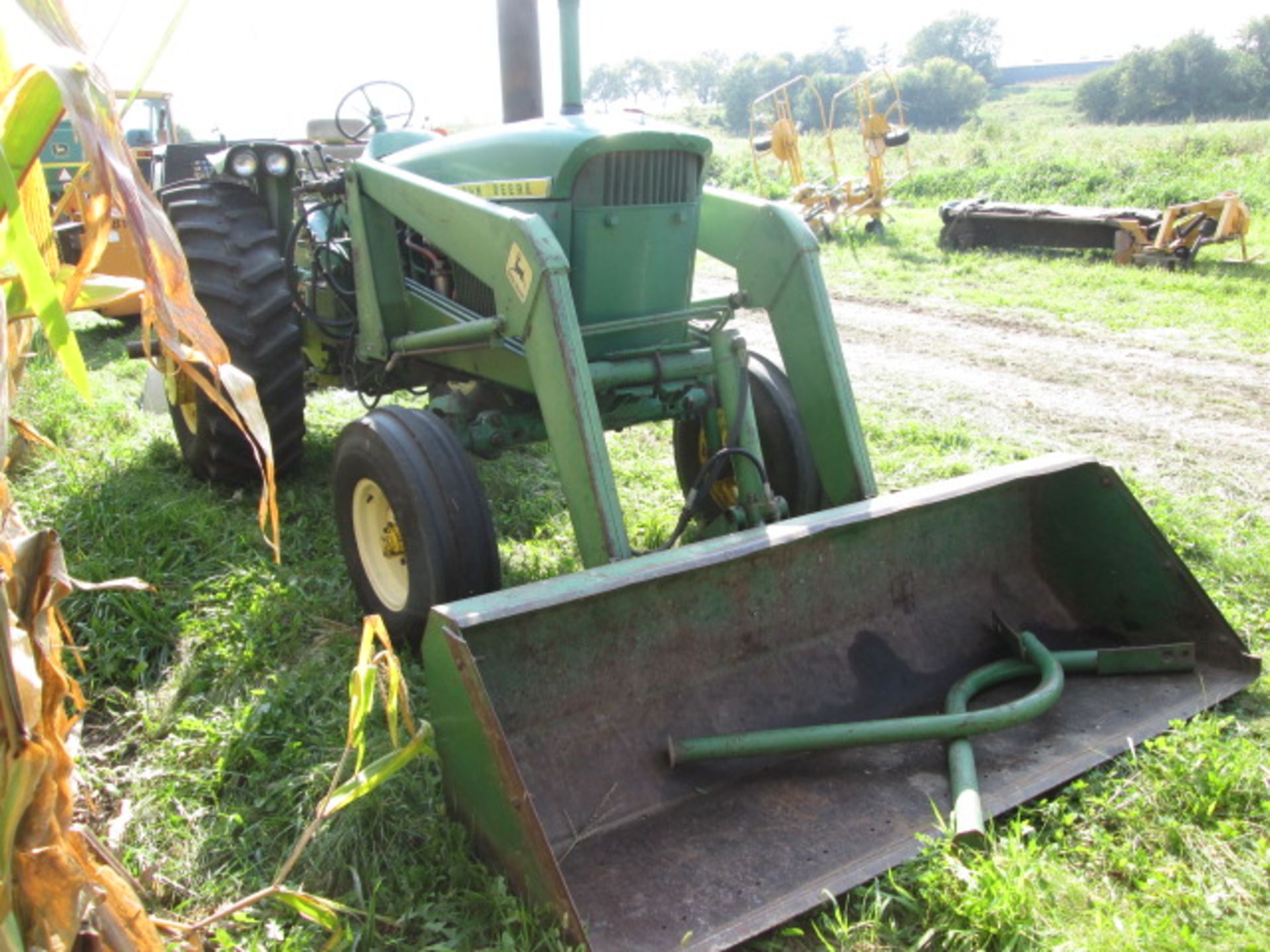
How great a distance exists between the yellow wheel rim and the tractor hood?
1.07 m

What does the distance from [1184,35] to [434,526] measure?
6464cm

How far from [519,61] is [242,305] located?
1.83 metres

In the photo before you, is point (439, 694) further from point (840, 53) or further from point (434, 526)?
point (840, 53)

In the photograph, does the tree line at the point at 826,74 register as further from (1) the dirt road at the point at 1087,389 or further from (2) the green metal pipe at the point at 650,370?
(2) the green metal pipe at the point at 650,370

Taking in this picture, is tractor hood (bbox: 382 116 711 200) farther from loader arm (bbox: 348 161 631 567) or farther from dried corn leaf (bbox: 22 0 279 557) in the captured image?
dried corn leaf (bbox: 22 0 279 557)

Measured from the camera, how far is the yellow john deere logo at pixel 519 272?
3.10 meters

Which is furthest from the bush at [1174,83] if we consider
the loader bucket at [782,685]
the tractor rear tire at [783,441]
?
A: the loader bucket at [782,685]

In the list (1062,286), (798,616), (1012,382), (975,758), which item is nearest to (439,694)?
(798,616)

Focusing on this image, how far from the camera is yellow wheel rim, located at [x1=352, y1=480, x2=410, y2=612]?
11.3 feet

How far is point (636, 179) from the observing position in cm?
351

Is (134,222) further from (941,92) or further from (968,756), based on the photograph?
(941,92)

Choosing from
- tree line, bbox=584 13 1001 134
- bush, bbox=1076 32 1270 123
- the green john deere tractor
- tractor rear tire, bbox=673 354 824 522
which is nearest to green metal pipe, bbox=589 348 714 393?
the green john deere tractor

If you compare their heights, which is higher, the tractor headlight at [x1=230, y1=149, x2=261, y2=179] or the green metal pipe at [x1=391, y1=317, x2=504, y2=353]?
the tractor headlight at [x1=230, y1=149, x2=261, y2=179]

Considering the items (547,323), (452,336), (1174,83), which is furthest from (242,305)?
(1174,83)
